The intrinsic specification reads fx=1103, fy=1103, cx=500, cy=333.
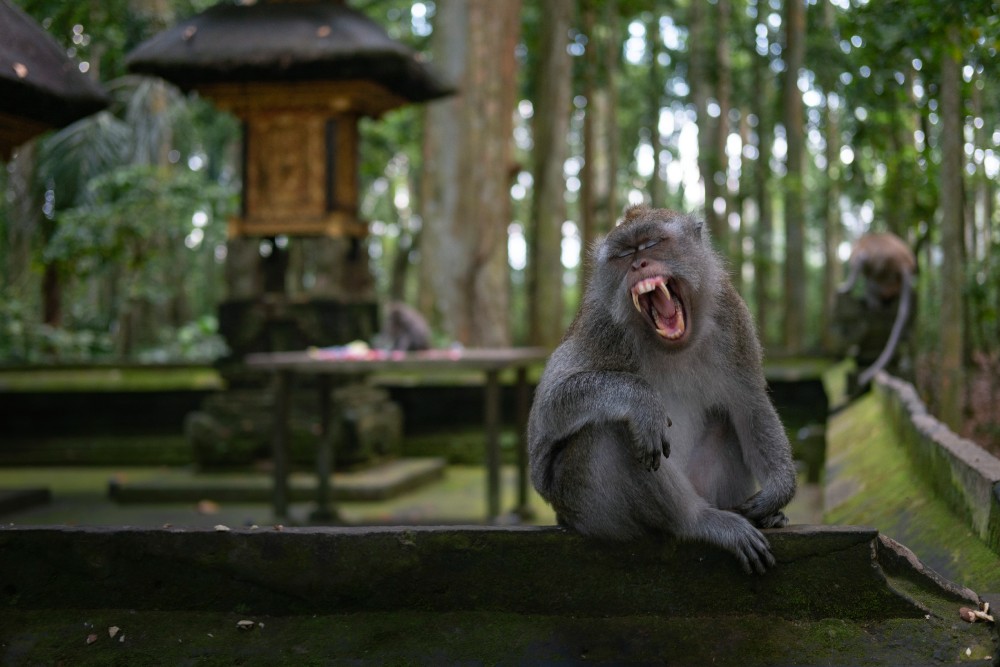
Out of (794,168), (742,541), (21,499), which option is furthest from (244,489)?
(794,168)

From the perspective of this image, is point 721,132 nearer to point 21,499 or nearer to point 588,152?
point 588,152

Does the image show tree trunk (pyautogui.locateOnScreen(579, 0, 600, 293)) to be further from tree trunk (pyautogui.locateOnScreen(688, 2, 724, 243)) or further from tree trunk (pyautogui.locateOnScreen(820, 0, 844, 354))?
tree trunk (pyautogui.locateOnScreen(820, 0, 844, 354))

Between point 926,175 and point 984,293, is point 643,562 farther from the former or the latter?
point 926,175

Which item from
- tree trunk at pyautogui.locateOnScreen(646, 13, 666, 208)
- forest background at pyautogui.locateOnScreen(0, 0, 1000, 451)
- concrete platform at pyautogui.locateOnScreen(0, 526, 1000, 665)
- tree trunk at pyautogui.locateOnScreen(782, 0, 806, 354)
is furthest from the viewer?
tree trunk at pyautogui.locateOnScreen(646, 13, 666, 208)

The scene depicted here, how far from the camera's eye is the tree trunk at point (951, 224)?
18.9 feet

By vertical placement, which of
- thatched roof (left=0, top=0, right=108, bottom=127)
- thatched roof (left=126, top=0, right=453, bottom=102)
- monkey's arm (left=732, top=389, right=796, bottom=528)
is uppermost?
thatched roof (left=126, top=0, right=453, bottom=102)

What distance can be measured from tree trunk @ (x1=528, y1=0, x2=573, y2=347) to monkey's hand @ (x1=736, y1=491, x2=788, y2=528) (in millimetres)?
12390

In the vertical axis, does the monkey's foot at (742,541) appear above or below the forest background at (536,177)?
below

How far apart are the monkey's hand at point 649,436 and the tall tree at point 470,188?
10.4 metres

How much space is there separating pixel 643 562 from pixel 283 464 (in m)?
5.01

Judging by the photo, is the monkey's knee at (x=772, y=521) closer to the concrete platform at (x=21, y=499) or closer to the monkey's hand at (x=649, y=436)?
the monkey's hand at (x=649, y=436)

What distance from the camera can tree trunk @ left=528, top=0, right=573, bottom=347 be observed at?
51.9 feet

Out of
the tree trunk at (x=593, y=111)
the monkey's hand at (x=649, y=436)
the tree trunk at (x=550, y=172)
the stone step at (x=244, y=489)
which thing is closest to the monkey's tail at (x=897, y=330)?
the stone step at (x=244, y=489)

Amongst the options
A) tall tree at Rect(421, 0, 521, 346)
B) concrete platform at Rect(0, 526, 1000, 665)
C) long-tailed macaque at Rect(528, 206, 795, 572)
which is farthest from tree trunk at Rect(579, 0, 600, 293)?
concrete platform at Rect(0, 526, 1000, 665)
